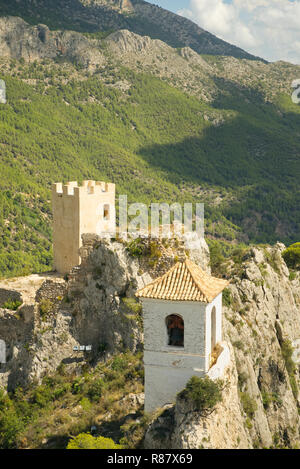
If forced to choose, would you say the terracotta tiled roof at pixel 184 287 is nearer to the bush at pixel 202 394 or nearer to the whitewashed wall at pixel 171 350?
the whitewashed wall at pixel 171 350

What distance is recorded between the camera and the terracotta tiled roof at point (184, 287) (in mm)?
18938

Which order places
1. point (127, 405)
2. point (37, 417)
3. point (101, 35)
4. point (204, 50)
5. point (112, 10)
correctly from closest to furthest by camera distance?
point (127, 405)
point (37, 417)
point (101, 35)
point (112, 10)
point (204, 50)

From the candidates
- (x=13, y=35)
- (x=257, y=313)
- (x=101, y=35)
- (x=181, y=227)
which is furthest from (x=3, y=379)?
(x=101, y=35)

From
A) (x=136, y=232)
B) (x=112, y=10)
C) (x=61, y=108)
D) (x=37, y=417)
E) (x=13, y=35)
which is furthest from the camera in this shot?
(x=112, y=10)

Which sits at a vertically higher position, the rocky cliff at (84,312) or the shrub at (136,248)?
the shrub at (136,248)

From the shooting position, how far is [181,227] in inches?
1189

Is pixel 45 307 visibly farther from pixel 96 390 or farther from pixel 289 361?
pixel 289 361

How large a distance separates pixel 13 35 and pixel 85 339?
332 feet

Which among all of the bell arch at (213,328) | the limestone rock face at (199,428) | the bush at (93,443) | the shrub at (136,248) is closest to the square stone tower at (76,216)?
the shrub at (136,248)

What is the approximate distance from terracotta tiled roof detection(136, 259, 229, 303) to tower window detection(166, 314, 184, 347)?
2.80 ft

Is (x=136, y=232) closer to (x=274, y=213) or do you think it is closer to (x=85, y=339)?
(x=85, y=339)

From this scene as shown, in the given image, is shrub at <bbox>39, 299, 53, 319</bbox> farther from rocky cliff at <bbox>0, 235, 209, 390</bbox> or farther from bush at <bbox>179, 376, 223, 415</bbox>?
bush at <bbox>179, 376, 223, 415</bbox>

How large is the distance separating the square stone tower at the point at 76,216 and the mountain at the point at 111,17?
105m

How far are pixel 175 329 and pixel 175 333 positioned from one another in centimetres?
13
